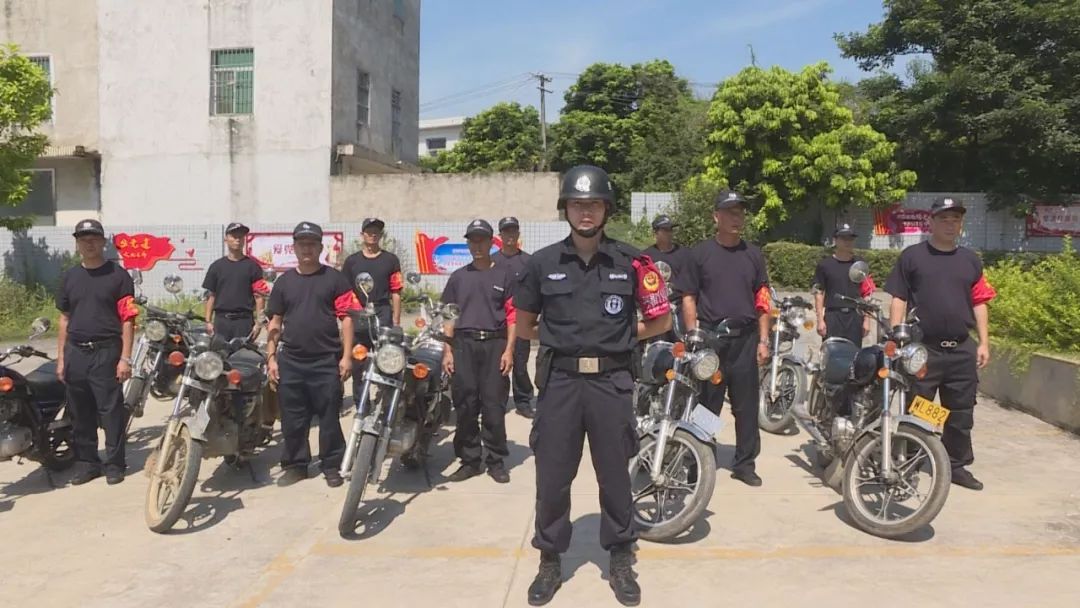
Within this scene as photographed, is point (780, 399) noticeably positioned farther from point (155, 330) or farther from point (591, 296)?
point (155, 330)

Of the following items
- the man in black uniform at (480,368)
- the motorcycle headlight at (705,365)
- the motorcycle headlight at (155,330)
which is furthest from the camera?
the motorcycle headlight at (155,330)

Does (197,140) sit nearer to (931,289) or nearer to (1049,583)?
(931,289)

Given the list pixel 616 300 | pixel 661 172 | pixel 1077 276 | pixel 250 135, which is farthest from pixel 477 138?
pixel 616 300

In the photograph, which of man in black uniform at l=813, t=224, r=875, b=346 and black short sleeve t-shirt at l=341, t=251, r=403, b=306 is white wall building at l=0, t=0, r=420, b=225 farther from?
man in black uniform at l=813, t=224, r=875, b=346

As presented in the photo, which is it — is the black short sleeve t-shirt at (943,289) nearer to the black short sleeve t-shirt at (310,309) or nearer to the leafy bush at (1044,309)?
the leafy bush at (1044,309)

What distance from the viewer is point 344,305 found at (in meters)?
5.47

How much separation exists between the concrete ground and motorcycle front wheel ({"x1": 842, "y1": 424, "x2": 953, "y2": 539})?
12cm

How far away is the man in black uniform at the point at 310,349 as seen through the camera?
5355mm

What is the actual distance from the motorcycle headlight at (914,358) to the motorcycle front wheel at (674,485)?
1332 mm

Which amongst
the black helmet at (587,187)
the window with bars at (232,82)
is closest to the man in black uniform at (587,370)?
the black helmet at (587,187)

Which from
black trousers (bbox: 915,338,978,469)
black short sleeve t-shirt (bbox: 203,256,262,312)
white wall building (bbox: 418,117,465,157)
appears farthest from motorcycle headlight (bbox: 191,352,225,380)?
white wall building (bbox: 418,117,465,157)

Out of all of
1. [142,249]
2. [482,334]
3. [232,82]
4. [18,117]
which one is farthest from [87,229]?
[232,82]

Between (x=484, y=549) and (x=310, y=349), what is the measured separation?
1956mm

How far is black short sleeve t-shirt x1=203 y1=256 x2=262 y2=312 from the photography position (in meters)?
7.11
